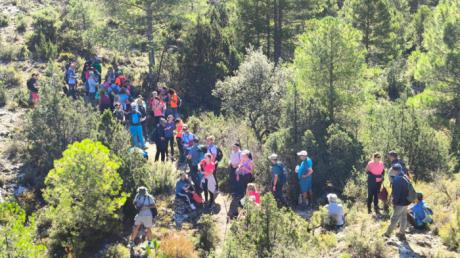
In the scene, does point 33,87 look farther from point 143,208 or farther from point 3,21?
point 3,21

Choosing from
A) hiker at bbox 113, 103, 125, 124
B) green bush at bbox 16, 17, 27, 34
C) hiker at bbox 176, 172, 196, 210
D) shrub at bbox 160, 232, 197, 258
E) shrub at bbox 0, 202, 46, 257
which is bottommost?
shrub at bbox 160, 232, 197, 258

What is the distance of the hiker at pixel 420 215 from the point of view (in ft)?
34.3

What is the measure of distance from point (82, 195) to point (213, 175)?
3.46m

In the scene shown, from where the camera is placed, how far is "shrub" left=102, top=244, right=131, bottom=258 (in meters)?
10.8

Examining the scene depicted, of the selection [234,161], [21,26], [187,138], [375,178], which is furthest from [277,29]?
[375,178]

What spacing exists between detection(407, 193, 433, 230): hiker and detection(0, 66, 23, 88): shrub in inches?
695

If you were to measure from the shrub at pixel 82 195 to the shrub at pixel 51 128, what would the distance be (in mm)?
3925

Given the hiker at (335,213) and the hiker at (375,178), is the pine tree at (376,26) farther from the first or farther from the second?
the hiker at (335,213)

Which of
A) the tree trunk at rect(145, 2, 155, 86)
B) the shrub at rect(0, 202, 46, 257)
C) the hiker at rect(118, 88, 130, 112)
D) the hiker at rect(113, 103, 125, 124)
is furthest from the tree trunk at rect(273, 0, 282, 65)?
the shrub at rect(0, 202, 46, 257)

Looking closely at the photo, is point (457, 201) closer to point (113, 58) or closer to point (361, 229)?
point (361, 229)

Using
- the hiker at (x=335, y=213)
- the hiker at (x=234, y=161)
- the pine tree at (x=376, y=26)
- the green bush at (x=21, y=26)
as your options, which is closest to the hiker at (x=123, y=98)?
the hiker at (x=234, y=161)

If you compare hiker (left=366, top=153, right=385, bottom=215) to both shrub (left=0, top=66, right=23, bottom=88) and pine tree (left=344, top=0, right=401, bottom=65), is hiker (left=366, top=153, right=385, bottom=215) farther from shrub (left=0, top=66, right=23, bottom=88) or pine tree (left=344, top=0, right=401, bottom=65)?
pine tree (left=344, top=0, right=401, bottom=65)

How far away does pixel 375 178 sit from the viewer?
37.6 feet

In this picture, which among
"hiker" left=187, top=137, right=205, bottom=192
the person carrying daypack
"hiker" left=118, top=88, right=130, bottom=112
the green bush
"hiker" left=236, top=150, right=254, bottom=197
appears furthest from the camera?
the green bush
